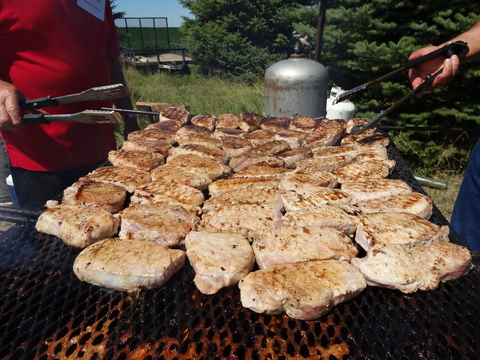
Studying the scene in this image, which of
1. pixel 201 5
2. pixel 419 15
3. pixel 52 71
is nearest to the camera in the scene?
pixel 52 71

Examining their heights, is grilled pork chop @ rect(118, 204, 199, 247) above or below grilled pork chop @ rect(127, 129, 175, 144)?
below

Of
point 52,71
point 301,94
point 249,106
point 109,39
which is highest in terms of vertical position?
point 109,39

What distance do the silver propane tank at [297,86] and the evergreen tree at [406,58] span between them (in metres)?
1.84

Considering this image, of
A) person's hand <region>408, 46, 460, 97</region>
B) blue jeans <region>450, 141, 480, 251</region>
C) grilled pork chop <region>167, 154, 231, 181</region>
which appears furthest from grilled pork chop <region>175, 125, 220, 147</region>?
blue jeans <region>450, 141, 480, 251</region>

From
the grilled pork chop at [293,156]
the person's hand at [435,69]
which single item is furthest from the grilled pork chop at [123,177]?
the person's hand at [435,69]

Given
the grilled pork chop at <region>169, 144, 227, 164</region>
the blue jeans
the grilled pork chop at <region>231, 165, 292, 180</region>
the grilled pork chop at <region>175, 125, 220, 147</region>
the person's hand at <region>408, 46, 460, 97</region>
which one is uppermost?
the person's hand at <region>408, 46, 460, 97</region>

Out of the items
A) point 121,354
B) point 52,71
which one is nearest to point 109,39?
point 52,71

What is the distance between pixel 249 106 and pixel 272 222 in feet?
24.1

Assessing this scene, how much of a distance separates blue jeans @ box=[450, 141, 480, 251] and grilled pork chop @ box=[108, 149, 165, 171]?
3390 mm

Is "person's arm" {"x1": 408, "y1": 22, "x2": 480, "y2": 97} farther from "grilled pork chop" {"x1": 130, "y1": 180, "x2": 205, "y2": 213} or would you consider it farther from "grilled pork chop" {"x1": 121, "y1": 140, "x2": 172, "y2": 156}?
"grilled pork chop" {"x1": 121, "y1": 140, "x2": 172, "y2": 156}

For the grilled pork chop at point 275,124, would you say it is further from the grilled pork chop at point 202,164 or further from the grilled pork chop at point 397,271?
the grilled pork chop at point 397,271

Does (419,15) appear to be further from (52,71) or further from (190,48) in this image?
(190,48)

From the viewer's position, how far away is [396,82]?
6.45 meters

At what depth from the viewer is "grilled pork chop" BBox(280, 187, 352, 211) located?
2.19 meters
